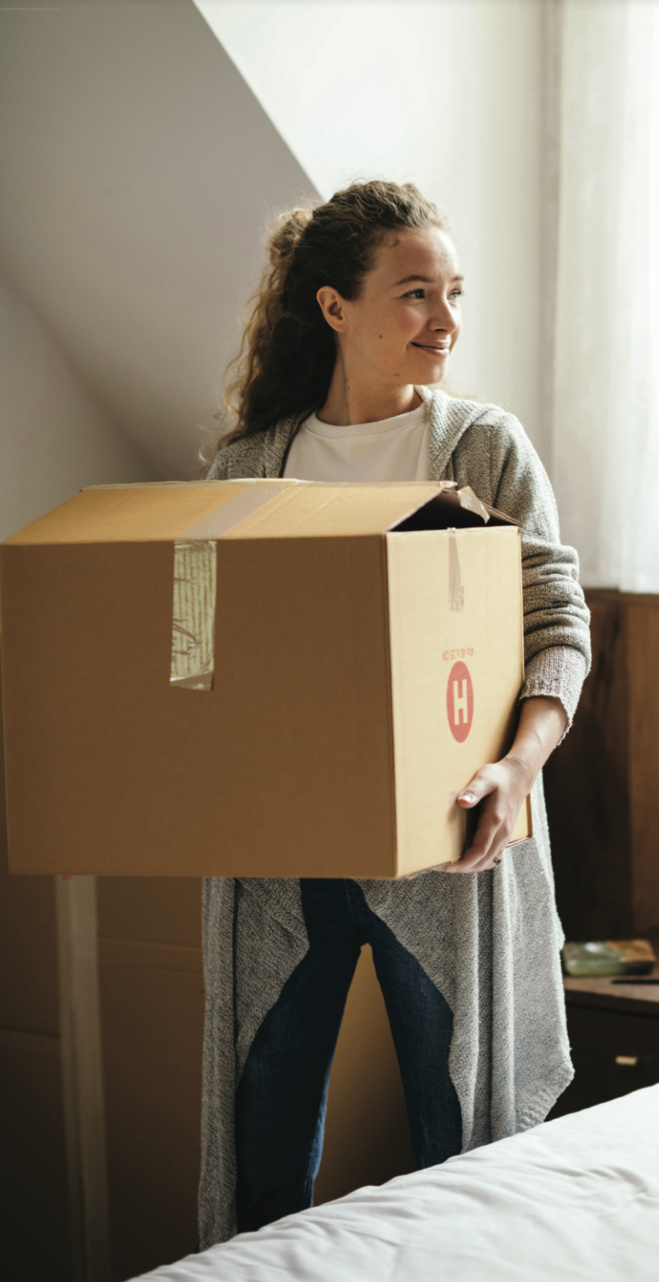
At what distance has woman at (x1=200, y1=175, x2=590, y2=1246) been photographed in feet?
3.48

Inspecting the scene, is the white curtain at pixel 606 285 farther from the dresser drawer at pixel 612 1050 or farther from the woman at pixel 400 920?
the woman at pixel 400 920

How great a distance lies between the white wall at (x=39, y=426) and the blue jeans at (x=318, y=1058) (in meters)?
0.91

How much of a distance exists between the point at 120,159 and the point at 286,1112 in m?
1.21

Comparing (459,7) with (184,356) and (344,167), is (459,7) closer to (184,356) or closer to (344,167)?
(344,167)

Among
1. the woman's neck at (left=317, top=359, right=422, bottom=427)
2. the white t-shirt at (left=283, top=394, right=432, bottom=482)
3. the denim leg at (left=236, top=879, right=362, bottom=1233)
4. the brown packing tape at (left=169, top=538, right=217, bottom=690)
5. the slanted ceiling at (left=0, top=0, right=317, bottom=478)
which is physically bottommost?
the denim leg at (left=236, top=879, right=362, bottom=1233)

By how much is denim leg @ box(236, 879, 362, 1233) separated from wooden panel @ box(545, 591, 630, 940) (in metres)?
0.95

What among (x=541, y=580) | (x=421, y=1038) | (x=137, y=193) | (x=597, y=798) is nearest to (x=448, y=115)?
(x=137, y=193)

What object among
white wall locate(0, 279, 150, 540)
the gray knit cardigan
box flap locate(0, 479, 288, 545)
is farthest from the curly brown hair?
white wall locate(0, 279, 150, 540)

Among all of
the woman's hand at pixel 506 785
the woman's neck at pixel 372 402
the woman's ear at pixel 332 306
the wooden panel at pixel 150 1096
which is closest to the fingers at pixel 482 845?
the woman's hand at pixel 506 785

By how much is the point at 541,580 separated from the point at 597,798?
103 centimetres

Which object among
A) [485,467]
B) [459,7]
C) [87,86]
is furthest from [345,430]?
[459,7]

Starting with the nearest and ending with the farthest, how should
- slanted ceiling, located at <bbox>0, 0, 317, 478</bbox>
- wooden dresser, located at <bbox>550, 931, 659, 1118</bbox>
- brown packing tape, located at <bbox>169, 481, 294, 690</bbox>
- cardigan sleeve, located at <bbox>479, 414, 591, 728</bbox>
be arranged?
brown packing tape, located at <bbox>169, 481, 294, 690</bbox>
cardigan sleeve, located at <bbox>479, 414, 591, 728</bbox>
slanted ceiling, located at <bbox>0, 0, 317, 478</bbox>
wooden dresser, located at <bbox>550, 931, 659, 1118</bbox>

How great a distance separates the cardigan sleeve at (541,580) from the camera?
1.02m

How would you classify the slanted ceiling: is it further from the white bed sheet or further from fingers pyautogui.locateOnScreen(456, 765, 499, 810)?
the white bed sheet
